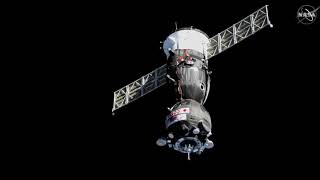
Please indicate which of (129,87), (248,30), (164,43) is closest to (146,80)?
(129,87)

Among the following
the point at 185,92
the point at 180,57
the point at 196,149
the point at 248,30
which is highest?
the point at 248,30

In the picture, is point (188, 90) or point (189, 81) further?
point (189, 81)

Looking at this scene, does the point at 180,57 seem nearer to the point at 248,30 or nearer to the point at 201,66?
the point at 201,66

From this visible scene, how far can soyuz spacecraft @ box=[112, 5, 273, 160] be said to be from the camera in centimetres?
2381

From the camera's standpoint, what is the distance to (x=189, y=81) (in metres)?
25.0

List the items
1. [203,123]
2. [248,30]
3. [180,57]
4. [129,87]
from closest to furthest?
[203,123], [180,57], [248,30], [129,87]

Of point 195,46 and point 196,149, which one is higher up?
point 195,46

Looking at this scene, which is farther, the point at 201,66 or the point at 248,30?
the point at 248,30

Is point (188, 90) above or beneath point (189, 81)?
beneath

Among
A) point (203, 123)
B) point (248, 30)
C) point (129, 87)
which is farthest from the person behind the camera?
point (129, 87)

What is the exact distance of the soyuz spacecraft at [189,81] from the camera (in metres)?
23.8

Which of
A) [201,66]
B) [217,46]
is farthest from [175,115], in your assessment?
[217,46]

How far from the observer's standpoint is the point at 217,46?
27828 millimetres

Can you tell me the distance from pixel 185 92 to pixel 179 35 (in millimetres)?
2796
